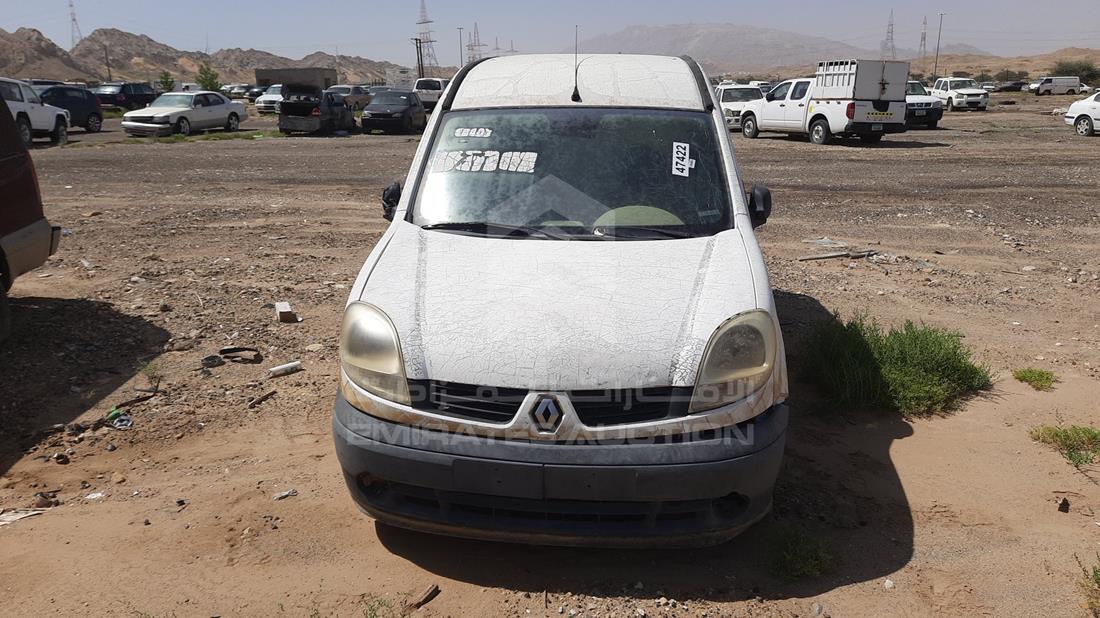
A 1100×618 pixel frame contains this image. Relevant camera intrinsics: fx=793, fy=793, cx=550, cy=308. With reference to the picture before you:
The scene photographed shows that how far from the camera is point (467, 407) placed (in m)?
2.92

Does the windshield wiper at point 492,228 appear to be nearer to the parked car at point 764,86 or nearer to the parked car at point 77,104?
the parked car at point 764,86

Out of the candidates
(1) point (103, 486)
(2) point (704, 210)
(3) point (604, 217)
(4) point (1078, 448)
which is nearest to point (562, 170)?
(3) point (604, 217)

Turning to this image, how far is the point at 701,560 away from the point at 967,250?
7055mm

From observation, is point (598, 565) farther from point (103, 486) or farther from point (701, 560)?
point (103, 486)

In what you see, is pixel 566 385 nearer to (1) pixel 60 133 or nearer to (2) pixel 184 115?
(1) pixel 60 133

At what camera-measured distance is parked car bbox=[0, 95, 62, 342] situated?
5.89m

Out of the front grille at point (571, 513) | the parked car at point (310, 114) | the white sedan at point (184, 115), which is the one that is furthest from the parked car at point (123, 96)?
the front grille at point (571, 513)

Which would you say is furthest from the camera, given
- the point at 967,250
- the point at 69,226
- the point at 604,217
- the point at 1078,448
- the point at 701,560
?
the point at 69,226

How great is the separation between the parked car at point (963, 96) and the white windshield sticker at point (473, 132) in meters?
39.4

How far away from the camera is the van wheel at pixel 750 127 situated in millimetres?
24123

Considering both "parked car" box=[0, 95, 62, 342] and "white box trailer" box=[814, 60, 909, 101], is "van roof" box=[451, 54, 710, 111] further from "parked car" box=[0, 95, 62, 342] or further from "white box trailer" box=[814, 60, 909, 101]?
"white box trailer" box=[814, 60, 909, 101]

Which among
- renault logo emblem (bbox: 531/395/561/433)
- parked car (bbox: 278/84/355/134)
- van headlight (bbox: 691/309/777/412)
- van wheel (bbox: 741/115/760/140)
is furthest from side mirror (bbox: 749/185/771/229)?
parked car (bbox: 278/84/355/134)

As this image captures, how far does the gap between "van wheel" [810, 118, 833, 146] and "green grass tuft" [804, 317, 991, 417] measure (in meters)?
18.0

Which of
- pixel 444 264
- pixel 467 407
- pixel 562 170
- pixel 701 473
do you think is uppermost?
pixel 562 170
